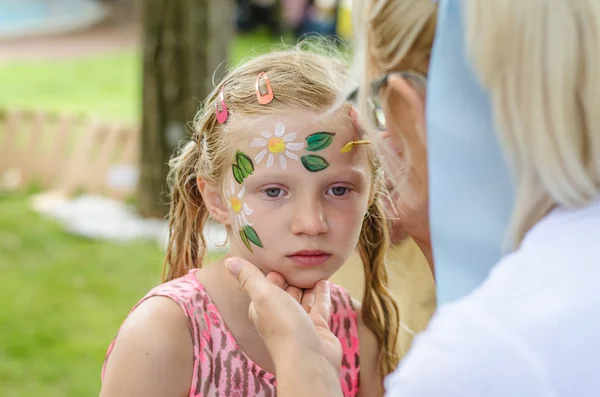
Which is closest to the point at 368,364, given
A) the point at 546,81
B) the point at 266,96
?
the point at 266,96

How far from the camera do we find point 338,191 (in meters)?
1.93

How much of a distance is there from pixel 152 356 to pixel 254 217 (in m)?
0.36

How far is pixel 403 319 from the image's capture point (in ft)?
8.49

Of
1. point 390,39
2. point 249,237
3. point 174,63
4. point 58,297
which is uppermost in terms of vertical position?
point 390,39

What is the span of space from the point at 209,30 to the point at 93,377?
281 cm

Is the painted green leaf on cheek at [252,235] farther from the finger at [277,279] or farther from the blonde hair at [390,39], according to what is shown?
the blonde hair at [390,39]

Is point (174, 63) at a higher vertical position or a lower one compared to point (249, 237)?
lower

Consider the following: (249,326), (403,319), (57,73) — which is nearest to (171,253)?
(249,326)

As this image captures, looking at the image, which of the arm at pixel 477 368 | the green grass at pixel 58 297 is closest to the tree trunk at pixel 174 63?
the green grass at pixel 58 297

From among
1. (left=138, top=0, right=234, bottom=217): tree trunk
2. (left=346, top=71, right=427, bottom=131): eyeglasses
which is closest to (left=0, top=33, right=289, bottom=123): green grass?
(left=138, top=0, right=234, bottom=217): tree trunk

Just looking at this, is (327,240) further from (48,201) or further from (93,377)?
(48,201)

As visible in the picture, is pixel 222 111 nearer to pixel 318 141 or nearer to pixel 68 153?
pixel 318 141

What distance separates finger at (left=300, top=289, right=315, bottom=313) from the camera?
6.19 ft

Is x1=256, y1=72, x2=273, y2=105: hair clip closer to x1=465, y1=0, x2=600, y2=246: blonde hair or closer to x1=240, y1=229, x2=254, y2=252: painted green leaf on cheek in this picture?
x1=240, y1=229, x2=254, y2=252: painted green leaf on cheek
